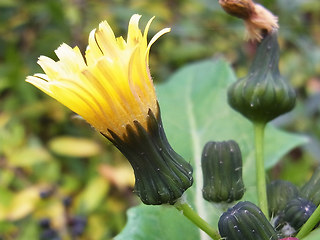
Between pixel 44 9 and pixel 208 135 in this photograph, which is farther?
pixel 44 9

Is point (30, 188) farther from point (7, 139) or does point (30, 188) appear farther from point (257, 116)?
point (257, 116)

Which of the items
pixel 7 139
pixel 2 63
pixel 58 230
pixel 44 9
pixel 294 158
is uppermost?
pixel 44 9

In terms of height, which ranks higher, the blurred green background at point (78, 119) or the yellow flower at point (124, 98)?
the yellow flower at point (124, 98)

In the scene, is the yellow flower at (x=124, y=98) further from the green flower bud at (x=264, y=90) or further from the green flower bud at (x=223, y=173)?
the green flower bud at (x=264, y=90)

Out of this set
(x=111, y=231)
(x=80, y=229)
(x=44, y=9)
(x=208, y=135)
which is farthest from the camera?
(x=44, y=9)

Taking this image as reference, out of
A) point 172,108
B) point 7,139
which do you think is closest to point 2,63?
point 7,139

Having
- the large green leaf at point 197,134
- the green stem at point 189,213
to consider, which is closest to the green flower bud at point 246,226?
the green stem at point 189,213

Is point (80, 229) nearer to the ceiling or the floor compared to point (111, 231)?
nearer to the ceiling
